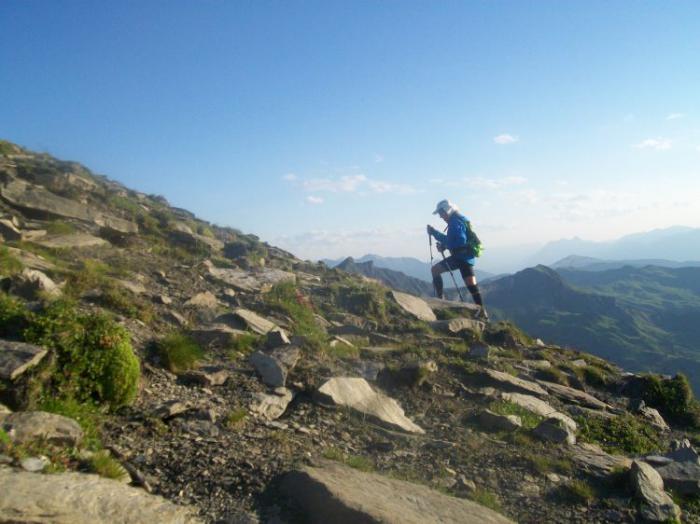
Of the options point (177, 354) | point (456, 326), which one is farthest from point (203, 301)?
point (456, 326)

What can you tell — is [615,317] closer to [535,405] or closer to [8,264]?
[535,405]

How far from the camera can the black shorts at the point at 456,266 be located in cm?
1434

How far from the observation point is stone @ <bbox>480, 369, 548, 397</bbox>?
951 centimetres

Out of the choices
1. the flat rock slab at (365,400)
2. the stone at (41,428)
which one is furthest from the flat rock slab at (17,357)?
the flat rock slab at (365,400)

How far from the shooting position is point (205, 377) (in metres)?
7.03

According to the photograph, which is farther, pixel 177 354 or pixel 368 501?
pixel 177 354

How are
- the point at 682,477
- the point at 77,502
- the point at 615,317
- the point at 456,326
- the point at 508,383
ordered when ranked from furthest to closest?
the point at 615,317, the point at 456,326, the point at 508,383, the point at 682,477, the point at 77,502

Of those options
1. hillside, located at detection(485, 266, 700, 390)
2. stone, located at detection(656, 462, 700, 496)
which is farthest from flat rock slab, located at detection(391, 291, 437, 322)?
hillside, located at detection(485, 266, 700, 390)

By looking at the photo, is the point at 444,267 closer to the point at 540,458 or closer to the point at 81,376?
the point at 540,458

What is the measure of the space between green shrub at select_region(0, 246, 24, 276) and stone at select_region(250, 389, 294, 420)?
5853mm

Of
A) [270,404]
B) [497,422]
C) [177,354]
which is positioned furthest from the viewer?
[497,422]

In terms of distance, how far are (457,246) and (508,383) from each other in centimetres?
575

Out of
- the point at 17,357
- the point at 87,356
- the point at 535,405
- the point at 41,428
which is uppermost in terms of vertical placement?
the point at 17,357

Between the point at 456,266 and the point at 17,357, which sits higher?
the point at 456,266
